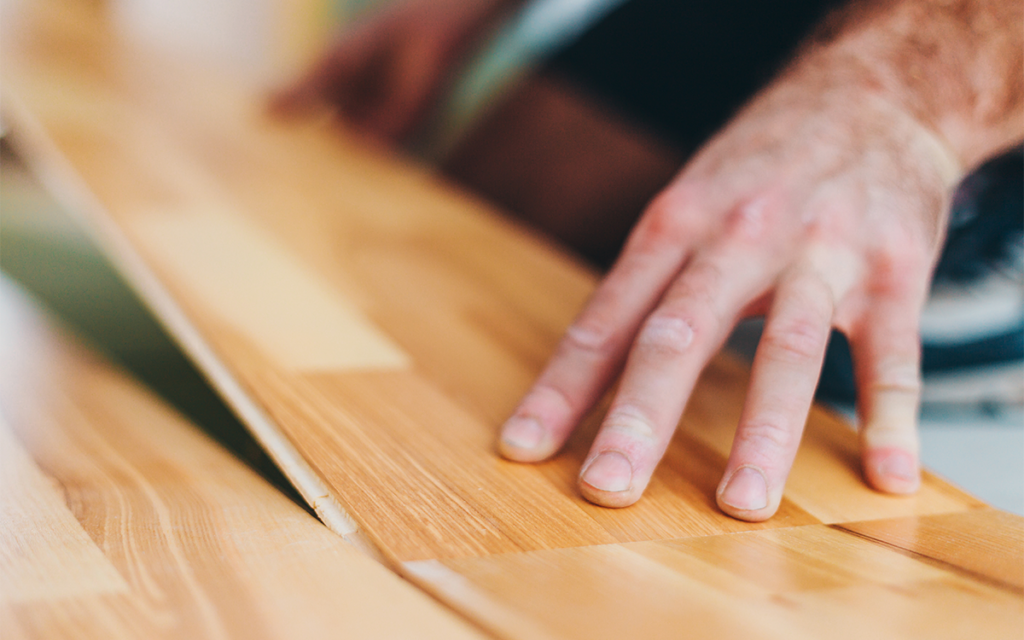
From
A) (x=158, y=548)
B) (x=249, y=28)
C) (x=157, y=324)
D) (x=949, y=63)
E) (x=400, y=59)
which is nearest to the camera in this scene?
(x=158, y=548)

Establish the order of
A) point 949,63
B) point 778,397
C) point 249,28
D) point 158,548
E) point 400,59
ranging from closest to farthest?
point 158,548, point 778,397, point 949,63, point 400,59, point 249,28

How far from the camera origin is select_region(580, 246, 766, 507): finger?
16.3 inches

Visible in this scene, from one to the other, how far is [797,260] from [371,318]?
34 cm

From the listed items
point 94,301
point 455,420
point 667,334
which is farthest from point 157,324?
point 667,334

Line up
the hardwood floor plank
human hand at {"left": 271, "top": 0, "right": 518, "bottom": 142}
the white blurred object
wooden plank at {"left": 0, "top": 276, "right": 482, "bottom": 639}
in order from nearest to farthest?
wooden plank at {"left": 0, "top": 276, "right": 482, "bottom": 639}
the hardwood floor plank
human hand at {"left": 271, "top": 0, "right": 518, "bottom": 142}
the white blurred object

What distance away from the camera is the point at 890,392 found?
1.61 ft

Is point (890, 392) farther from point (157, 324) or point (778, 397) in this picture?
point (157, 324)

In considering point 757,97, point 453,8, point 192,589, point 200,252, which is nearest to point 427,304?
point 200,252

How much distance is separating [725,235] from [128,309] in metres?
0.65

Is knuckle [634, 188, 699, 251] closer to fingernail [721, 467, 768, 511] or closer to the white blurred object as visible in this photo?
fingernail [721, 467, 768, 511]

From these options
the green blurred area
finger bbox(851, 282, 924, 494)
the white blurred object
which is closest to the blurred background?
the green blurred area

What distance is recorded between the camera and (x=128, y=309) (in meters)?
0.86

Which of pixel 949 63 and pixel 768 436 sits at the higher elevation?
pixel 949 63

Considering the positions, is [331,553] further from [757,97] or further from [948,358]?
[948,358]
